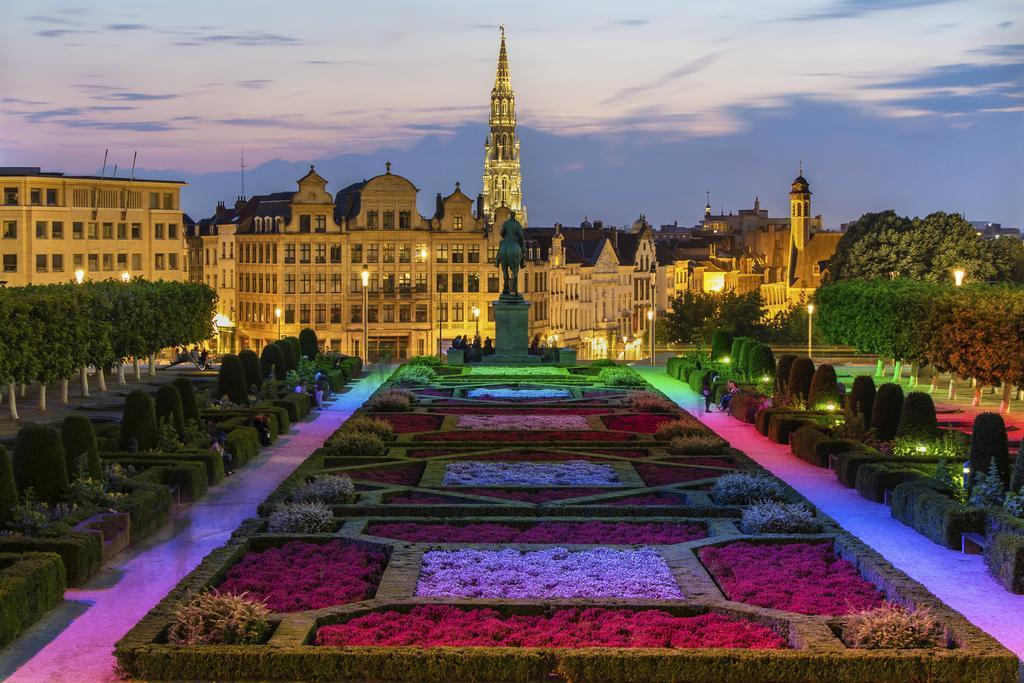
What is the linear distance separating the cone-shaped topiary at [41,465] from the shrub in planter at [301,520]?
13.2ft

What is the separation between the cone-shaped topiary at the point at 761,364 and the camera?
65625 millimetres

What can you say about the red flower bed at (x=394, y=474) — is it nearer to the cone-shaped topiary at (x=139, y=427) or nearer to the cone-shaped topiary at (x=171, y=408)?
the cone-shaped topiary at (x=139, y=427)

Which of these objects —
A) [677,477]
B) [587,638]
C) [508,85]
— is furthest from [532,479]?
[508,85]

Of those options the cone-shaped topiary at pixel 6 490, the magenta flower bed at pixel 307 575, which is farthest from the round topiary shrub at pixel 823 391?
the cone-shaped topiary at pixel 6 490

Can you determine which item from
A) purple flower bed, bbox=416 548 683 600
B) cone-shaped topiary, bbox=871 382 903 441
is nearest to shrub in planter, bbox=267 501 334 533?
purple flower bed, bbox=416 548 683 600

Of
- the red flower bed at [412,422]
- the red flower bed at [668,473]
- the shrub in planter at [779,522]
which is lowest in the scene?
the red flower bed at [412,422]

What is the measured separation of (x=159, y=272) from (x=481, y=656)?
11061cm

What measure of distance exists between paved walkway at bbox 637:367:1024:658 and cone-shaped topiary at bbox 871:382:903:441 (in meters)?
2.37

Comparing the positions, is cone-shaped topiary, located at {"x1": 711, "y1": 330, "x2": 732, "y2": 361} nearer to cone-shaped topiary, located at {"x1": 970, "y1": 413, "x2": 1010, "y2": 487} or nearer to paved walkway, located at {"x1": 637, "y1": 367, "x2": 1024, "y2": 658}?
paved walkway, located at {"x1": 637, "y1": 367, "x2": 1024, "y2": 658}

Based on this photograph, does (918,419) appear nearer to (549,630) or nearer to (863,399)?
(863,399)

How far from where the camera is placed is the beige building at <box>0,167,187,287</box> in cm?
11600

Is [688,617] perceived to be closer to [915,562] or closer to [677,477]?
[915,562]

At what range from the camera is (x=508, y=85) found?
566ft

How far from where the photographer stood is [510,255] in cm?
7500
